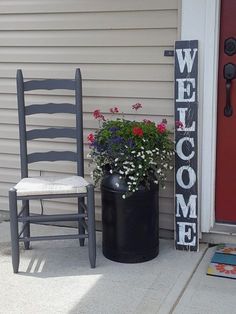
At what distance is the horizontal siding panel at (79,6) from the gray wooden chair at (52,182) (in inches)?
19.6

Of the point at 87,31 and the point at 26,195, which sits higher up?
the point at 87,31

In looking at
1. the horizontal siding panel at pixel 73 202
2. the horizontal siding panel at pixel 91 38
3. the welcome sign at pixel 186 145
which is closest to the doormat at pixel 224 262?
Result: the welcome sign at pixel 186 145

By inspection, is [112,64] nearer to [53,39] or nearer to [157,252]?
[53,39]

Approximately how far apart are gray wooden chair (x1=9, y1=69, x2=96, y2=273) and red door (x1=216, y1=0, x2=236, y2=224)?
0.92 metres

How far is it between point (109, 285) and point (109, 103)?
1295 millimetres

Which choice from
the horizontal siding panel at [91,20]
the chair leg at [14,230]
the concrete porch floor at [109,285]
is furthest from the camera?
the horizontal siding panel at [91,20]

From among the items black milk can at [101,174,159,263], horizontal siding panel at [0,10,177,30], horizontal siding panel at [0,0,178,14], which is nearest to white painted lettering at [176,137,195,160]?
black milk can at [101,174,159,263]

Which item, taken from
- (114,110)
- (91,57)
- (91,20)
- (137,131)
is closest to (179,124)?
(137,131)

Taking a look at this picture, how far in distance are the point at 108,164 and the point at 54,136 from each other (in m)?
0.47

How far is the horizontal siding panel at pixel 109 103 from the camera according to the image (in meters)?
3.50

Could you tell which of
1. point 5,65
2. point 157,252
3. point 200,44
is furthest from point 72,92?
point 157,252

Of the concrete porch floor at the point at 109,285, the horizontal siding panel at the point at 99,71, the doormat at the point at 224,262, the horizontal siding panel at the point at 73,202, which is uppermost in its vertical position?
the horizontal siding panel at the point at 99,71

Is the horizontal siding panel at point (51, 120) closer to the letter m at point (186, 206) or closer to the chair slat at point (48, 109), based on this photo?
the chair slat at point (48, 109)

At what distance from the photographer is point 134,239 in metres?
3.22
